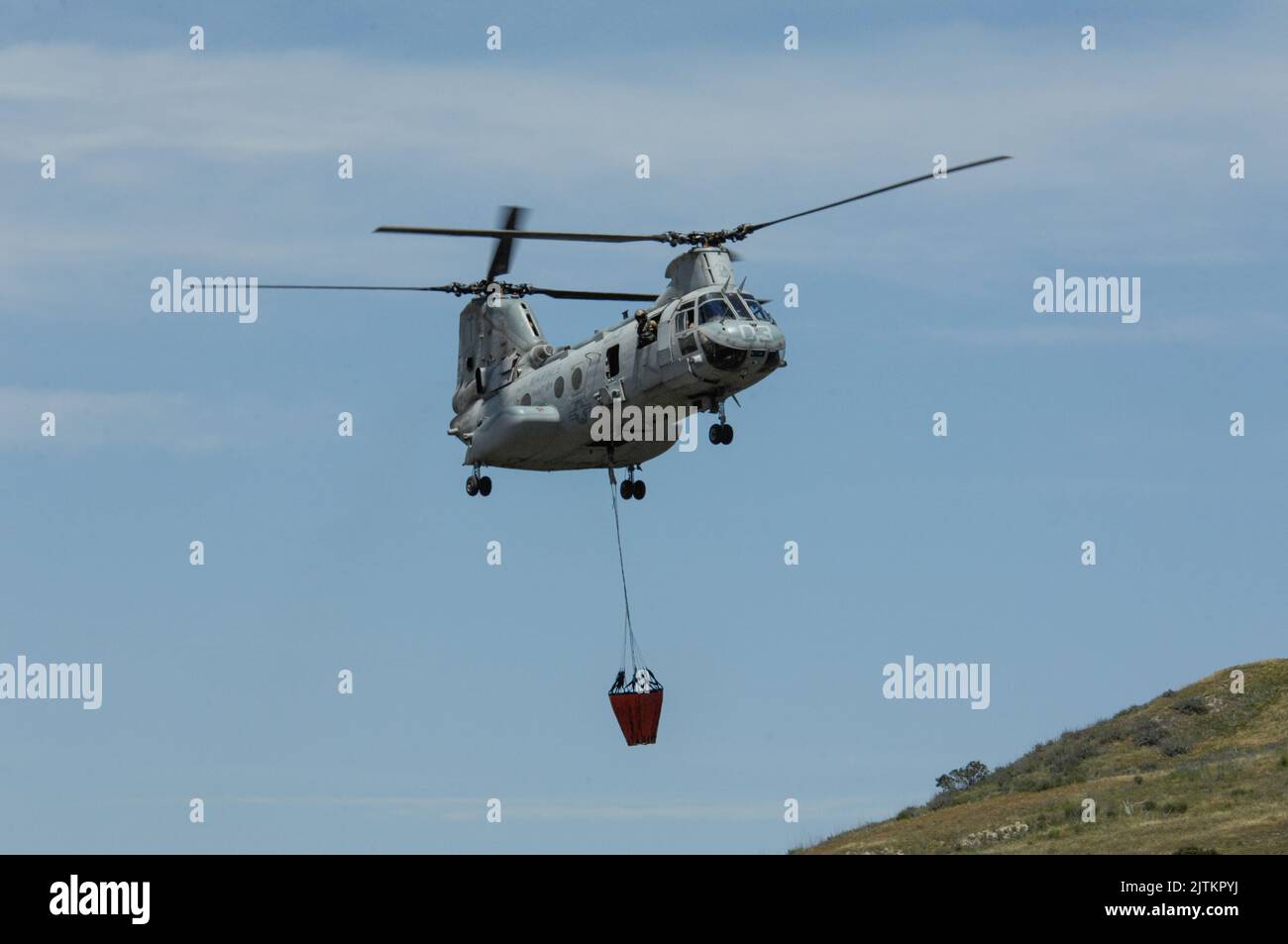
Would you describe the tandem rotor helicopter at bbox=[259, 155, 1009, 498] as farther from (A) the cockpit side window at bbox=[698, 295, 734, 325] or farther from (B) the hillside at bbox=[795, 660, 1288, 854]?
(B) the hillside at bbox=[795, 660, 1288, 854]

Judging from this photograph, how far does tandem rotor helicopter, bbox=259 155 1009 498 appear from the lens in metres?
49.1

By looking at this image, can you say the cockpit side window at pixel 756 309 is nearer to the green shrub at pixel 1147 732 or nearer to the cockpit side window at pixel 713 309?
the cockpit side window at pixel 713 309

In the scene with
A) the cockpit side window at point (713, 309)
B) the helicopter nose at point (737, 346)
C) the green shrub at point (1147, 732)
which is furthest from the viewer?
the green shrub at point (1147, 732)

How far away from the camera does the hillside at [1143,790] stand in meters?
65.6

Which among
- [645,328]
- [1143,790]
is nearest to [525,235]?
[645,328]

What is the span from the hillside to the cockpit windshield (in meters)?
22.2

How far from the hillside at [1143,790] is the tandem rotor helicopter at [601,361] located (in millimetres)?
21854

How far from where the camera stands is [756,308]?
4984 centimetres

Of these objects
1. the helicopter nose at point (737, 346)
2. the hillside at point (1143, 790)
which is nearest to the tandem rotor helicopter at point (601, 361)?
the helicopter nose at point (737, 346)

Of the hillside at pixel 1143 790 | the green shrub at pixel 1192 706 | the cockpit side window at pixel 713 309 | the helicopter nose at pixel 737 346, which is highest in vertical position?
the cockpit side window at pixel 713 309
